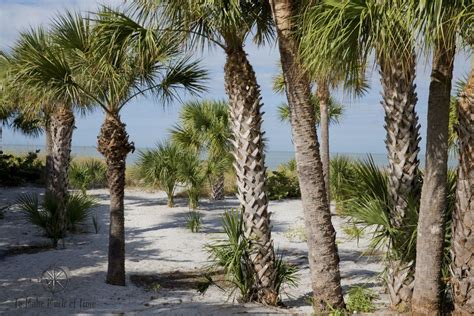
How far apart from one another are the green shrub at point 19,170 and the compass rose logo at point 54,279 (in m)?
13.7

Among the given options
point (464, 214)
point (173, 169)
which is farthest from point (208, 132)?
point (464, 214)

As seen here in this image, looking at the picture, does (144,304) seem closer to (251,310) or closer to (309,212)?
(251,310)

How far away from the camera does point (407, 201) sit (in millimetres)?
6617

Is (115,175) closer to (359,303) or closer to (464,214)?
(359,303)

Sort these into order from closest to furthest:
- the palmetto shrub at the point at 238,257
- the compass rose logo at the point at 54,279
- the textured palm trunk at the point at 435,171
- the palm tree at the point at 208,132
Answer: the textured palm trunk at the point at 435,171 < the palmetto shrub at the point at 238,257 < the compass rose logo at the point at 54,279 < the palm tree at the point at 208,132

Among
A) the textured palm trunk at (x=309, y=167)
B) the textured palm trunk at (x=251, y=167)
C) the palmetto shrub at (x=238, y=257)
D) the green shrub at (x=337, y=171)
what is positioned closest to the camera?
the textured palm trunk at (x=309, y=167)

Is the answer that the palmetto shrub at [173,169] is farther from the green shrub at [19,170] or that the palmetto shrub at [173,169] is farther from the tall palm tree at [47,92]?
the green shrub at [19,170]

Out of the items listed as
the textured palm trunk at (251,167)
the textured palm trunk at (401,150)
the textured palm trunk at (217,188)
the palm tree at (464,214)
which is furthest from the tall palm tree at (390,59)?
the textured palm trunk at (217,188)

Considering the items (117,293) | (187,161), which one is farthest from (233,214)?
(187,161)

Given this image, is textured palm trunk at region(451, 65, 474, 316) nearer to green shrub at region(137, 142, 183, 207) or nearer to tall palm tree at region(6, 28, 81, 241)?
tall palm tree at region(6, 28, 81, 241)

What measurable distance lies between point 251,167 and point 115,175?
2597 mm

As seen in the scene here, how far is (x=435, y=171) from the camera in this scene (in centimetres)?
588

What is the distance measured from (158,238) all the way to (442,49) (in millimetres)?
9041

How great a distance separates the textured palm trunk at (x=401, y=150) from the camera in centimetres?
665
